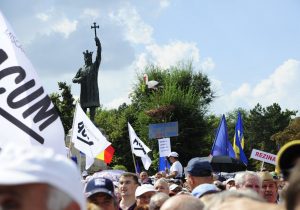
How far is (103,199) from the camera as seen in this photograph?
15.7 ft

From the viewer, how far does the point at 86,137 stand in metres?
12.2

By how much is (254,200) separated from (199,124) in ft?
191

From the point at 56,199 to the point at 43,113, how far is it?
3604 mm

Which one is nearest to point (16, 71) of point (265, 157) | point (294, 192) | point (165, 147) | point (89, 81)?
point (294, 192)

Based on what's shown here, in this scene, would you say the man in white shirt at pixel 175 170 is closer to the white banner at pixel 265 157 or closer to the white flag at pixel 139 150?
the white banner at pixel 265 157

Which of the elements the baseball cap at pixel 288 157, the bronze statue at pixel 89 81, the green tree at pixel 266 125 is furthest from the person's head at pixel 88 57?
the green tree at pixel 266 125

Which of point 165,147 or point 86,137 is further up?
point 165,147

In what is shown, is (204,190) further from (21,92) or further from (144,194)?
(144,194)

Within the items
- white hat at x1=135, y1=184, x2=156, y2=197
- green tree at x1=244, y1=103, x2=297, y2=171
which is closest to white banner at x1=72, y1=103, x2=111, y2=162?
white hat at x1=135, y1=184, x2=156, y2=197

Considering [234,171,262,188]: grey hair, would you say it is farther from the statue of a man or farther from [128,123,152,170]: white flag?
the statue of a man

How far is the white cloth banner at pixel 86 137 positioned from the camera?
11852 millimetres

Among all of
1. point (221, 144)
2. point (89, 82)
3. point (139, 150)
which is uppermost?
point (89, 82)

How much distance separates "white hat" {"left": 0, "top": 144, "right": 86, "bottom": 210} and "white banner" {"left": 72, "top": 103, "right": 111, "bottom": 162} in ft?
33.7

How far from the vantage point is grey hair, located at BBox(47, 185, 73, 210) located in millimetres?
1458
